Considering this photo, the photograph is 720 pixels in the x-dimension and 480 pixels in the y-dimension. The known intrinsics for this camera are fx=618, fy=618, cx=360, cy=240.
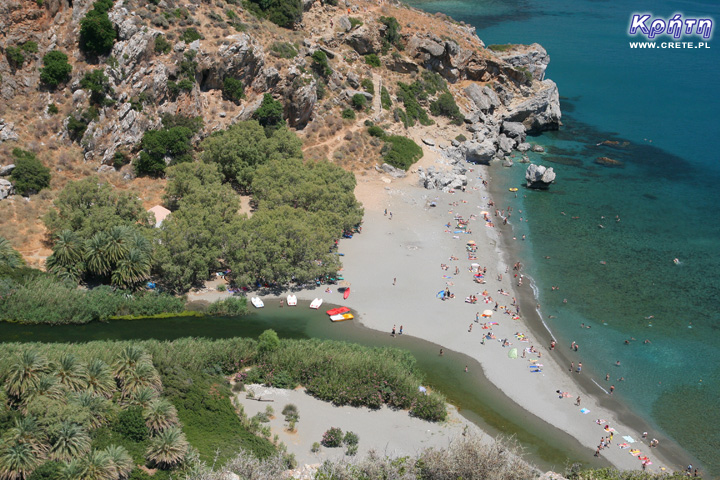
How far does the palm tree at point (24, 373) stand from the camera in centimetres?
3812

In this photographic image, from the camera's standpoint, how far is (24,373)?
126 ft

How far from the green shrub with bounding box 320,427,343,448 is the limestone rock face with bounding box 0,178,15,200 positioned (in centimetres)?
4202

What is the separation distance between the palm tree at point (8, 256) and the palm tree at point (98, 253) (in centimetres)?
598

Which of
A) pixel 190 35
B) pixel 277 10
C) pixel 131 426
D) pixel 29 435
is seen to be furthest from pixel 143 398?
pixel 277 10

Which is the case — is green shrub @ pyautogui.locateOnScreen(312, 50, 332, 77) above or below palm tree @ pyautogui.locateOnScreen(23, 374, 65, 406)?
above

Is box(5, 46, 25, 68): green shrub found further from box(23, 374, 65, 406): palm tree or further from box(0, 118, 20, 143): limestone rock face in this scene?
box(23, 374, 65, 406): palm tree

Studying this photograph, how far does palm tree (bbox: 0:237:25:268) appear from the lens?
175 feet

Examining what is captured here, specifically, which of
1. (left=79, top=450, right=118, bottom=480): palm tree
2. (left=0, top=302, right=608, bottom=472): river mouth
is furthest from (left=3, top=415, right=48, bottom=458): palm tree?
(left=0, top=302, right=608, bottom=472): river mouth

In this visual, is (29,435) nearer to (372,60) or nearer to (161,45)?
(161,45)

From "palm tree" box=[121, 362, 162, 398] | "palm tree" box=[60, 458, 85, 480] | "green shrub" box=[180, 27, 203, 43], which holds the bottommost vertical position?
"palm tree" box=[60, 458, 85, 480]

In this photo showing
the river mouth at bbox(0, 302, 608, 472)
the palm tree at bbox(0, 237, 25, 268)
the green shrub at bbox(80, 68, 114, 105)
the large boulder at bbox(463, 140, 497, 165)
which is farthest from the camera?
the large boulder at bbox(463, 140, 497, 165)

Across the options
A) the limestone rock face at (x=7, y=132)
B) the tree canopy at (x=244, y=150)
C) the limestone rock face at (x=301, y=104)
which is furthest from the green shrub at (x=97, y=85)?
the limestone rock face at (x=301, y=104)

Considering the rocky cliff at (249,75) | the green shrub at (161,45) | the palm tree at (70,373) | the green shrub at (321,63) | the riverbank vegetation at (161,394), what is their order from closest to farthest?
the riverbank vegetation at (161,394)
the palm tree at (70,373)
the rocky cliff at (249,75)
the green shrub at (161,45)
the green shrub at (321,63)

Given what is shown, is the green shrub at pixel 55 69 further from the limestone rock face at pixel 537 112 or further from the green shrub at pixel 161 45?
the limestone rock face at pixel 537 112
